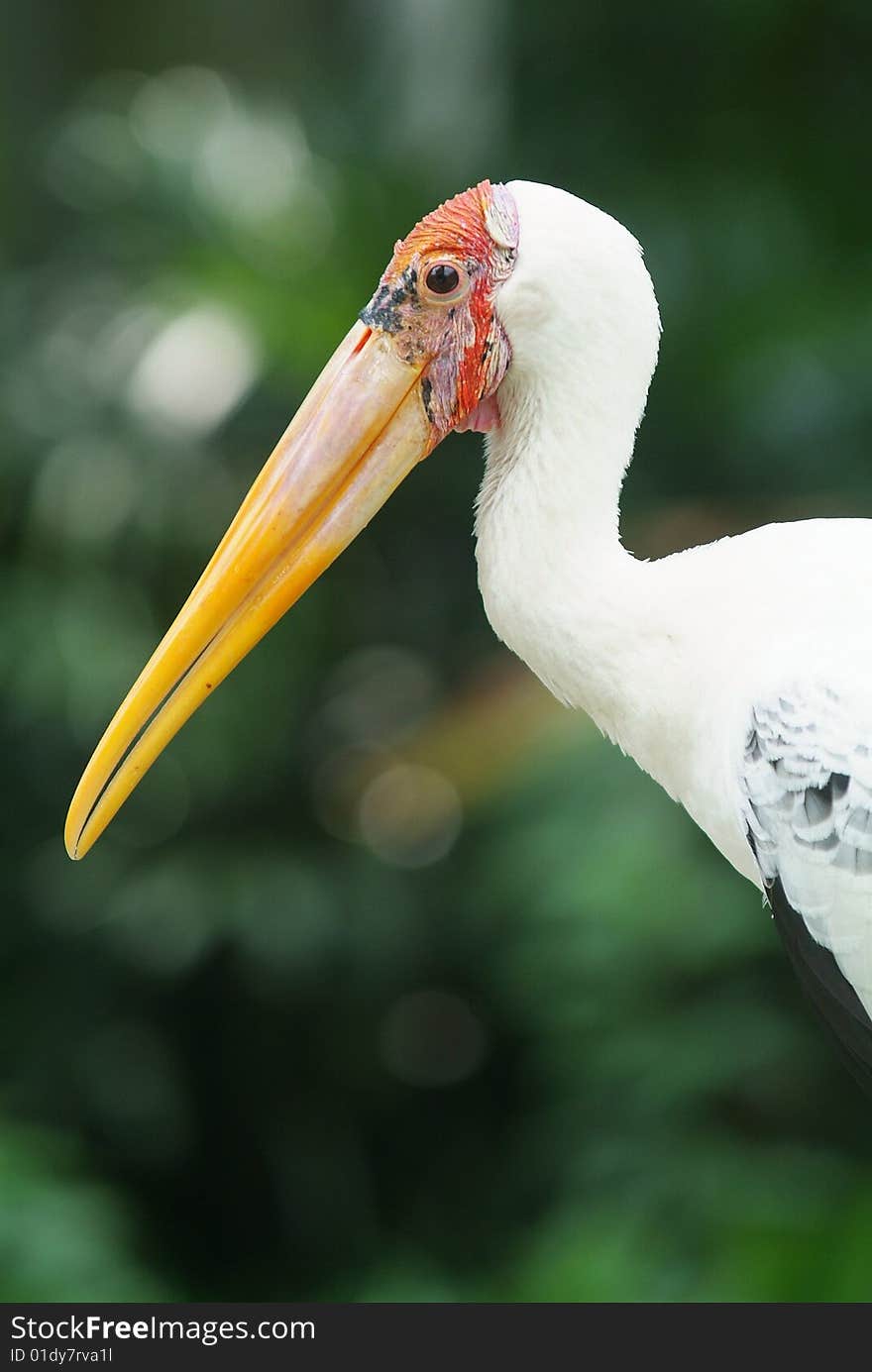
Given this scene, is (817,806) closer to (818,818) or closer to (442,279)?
(818,818)

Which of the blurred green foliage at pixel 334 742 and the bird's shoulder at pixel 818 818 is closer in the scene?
the bird's shoulder at pixel 818 818

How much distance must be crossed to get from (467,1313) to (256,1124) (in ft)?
3.35

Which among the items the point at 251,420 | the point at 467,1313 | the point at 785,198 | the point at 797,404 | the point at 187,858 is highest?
the point at 785,198

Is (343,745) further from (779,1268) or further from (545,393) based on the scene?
(545,393)

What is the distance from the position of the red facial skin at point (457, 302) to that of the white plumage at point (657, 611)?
0.07ft

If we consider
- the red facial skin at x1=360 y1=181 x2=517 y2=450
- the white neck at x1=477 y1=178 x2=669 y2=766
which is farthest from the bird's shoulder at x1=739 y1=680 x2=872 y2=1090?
the red facial skin at x1=360 y1=181 x2=517 y2=450

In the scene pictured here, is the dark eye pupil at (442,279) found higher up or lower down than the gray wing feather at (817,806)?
higher up

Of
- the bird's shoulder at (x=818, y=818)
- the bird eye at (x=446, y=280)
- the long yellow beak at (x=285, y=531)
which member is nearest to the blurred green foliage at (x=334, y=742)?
the bird's shoulder at (x=818, y=818)

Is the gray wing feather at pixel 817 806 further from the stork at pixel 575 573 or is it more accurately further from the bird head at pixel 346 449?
the bird head at pixel 346 449

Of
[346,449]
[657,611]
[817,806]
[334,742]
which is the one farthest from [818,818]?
[334,742]

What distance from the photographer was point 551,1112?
153 inches

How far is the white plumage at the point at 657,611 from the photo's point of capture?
2043 mm

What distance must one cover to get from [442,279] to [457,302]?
31 millimetres

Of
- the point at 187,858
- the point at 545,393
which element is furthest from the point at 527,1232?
the point at 545,393
